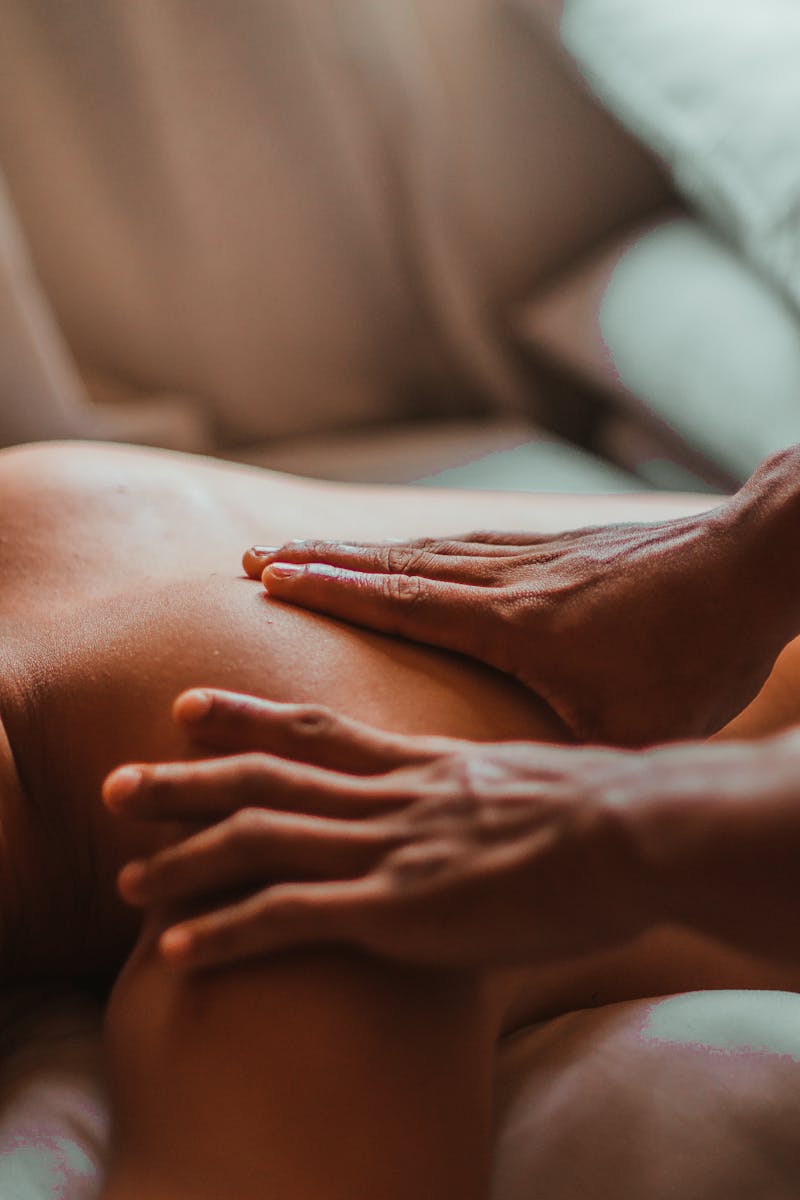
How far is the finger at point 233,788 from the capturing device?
0.56 metres

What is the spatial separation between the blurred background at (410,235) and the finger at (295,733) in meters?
0.53

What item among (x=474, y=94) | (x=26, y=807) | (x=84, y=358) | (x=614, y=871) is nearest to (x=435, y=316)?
(x=474, y=94)

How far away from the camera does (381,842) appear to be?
0.54 metres

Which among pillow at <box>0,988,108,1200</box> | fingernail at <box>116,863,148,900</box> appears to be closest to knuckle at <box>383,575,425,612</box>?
fingernail at <box>116,863,148,900</box>

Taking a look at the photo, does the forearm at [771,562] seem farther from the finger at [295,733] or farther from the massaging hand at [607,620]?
the finger at [295,733]

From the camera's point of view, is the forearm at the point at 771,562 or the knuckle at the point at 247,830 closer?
the knuckle at the point at 247,830

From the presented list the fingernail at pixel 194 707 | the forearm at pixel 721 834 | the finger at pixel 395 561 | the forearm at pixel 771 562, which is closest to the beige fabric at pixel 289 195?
the finger at pixel 395 561

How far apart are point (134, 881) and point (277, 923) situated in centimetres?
9

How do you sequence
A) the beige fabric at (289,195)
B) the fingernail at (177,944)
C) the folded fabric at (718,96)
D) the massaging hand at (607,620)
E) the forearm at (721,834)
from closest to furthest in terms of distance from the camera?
the forearm at (721,834), the fingernail at (177,944), the massaging hand at (607,620), the folded fabric at (718,96), the beige fabric at (289,195)

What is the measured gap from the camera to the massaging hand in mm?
659

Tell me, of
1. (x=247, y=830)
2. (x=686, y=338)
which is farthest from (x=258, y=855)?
(x=686, y=338)

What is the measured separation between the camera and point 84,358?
1281mm

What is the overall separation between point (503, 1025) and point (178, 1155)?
0.72 feet

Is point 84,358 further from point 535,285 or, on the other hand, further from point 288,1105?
point 288,1105
